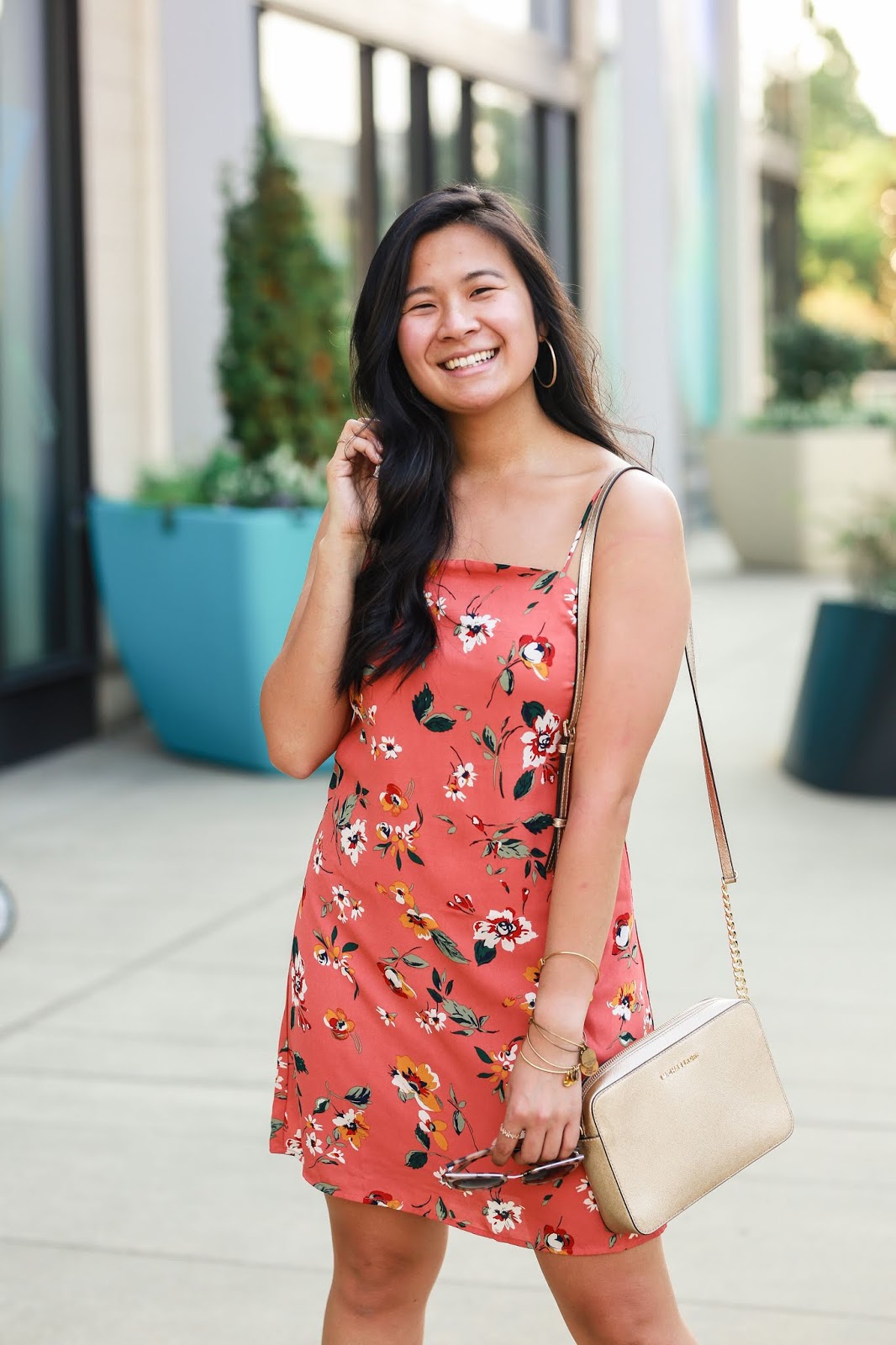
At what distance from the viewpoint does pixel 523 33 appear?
13977 mm

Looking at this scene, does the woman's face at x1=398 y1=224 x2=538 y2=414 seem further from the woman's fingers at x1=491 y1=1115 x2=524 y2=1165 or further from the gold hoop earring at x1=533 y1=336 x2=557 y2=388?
the woman's fingers at x1=491 y1=1115 x2=524 y2=1165

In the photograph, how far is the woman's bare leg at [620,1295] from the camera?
1.95m

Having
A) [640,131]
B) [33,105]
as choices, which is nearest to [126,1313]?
[33,105]

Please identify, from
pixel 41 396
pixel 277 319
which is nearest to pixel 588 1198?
pixel 277 319

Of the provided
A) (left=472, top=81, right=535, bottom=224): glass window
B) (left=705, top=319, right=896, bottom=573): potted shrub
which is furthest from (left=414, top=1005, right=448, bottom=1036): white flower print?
(left=705, top=319, right=896, bottom=573): potted shrub

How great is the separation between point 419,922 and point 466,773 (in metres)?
0.18

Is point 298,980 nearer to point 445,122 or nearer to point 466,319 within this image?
point 466,319

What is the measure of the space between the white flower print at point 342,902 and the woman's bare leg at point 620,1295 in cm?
44

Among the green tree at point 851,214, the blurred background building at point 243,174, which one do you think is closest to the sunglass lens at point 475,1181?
the blurred background building at point 243,174

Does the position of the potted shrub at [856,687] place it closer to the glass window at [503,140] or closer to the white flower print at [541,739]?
the white flower print at [541,739]

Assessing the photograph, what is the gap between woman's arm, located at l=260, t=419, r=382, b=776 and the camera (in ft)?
6.79

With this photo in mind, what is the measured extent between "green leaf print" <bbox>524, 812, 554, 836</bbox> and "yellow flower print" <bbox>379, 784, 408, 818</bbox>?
146 mm

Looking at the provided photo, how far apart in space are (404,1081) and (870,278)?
54.1 meters

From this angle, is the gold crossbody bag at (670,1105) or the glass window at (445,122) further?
the glass window at (445,122)
